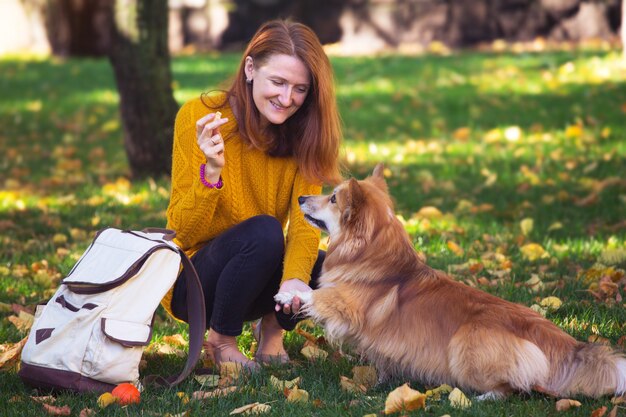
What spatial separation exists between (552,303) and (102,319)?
90.5 inches

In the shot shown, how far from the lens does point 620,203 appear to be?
666 centimetres

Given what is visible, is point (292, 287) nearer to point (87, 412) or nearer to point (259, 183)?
point (259, 183)

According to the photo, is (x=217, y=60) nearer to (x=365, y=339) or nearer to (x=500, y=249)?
(x=500, y=249)

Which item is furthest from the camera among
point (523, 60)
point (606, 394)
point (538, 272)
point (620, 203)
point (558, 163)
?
point (523, 60)

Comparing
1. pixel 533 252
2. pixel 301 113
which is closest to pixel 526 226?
pixel 533 252

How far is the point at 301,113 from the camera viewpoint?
4199mm

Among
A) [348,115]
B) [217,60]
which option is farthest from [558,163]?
[217,60]

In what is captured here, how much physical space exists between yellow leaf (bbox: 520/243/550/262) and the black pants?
194 cm

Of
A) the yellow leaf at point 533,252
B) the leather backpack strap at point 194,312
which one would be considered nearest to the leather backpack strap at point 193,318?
the leather backpack strap at point 194,312

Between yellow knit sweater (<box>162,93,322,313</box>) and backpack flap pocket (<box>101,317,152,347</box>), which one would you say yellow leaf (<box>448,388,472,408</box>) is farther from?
backpack flap pocket (<box>101,317,152,347</box>)

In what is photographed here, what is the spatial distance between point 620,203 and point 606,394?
3.67m

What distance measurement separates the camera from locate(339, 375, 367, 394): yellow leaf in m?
3.59

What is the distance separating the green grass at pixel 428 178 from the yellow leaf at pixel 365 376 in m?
0.09

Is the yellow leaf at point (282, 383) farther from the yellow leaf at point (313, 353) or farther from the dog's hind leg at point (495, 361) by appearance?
the dog's hind leg at point (495, 361)
